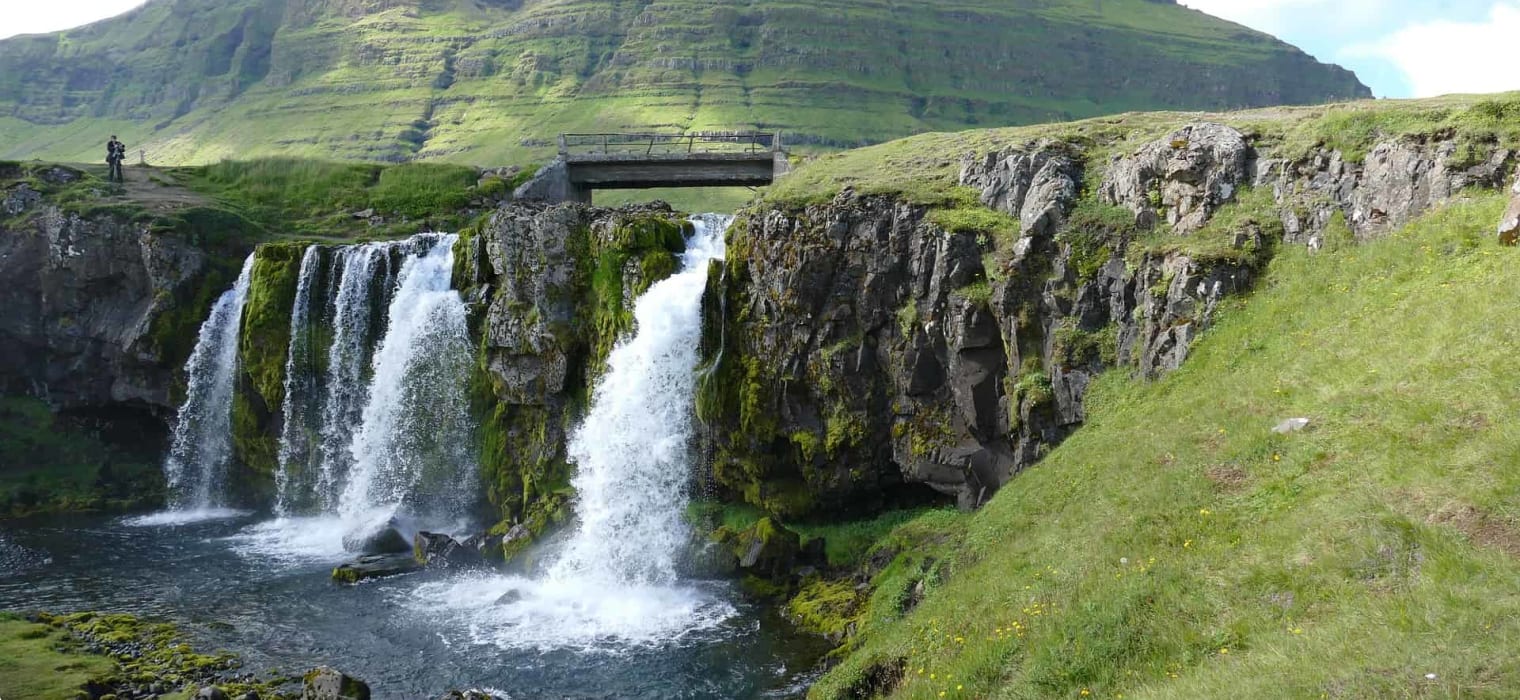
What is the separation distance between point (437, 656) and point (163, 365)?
3083 cm

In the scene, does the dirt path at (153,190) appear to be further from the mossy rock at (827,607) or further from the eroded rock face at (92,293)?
the mossy rock at (827,607)

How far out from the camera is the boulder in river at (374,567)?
3247 centimetres

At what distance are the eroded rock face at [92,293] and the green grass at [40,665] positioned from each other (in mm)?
22683

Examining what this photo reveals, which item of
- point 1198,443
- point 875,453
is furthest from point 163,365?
point 1198,443

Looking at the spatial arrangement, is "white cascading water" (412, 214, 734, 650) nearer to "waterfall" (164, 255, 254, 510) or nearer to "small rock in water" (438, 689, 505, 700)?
"small rock in water" (438, 689, 505, 700)

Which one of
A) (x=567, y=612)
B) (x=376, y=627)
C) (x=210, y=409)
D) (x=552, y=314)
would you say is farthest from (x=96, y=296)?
(x=567, y=612)

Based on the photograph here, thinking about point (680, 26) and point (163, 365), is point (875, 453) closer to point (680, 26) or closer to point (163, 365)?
point (163, 365)

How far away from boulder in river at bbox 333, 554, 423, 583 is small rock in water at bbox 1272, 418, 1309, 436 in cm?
2805

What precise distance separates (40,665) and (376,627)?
8.08 m

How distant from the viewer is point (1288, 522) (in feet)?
48.6

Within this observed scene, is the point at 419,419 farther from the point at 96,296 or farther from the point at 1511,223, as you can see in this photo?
the point at 1511,223

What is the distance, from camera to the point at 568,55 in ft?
582

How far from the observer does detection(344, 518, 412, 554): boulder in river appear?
3581 cm

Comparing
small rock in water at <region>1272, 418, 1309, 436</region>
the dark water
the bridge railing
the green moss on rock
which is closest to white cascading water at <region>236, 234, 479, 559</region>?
the green moss on rock
